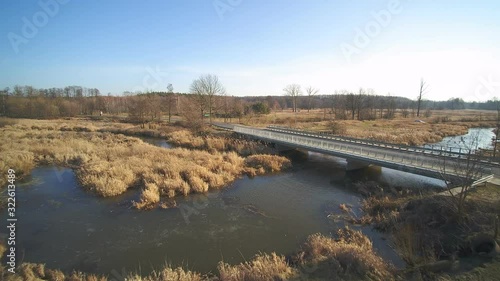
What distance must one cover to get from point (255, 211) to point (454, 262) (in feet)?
27.2

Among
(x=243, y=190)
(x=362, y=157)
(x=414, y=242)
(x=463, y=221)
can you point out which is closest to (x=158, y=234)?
(x=243, y=190)

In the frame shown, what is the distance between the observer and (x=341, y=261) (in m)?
7.73

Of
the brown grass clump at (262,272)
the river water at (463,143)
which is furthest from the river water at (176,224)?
the river water at (463,143)

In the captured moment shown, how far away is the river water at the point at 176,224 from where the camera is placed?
940 centimetres

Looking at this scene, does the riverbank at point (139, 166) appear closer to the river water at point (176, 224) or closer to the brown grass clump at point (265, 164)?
the brown grass clump at point (265, 164)

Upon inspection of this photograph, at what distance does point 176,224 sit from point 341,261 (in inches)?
292

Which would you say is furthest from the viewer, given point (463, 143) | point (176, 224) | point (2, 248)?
point (463, 143)

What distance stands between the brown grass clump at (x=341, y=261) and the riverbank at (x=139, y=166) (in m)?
8.88

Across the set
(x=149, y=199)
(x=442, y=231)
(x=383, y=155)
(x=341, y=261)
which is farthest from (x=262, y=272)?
(x=383, y=155)

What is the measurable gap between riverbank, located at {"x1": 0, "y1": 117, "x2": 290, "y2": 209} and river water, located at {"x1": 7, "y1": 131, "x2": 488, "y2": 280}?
0.87 m

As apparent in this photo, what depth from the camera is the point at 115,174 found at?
17312mm

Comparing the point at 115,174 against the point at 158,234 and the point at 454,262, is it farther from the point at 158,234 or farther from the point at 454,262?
the point at 454,262

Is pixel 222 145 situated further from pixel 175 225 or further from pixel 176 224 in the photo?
pixel 175 225

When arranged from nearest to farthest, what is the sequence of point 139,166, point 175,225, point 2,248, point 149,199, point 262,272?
point 262,272, point 2,248, point 175,225, point 149,199, point 139,166
